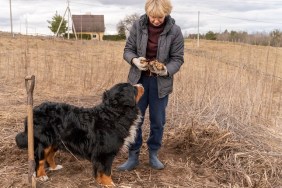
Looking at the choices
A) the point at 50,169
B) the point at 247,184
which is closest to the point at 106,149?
the point at 50,169

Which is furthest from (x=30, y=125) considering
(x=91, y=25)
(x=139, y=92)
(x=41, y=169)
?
(x=91, y=25)

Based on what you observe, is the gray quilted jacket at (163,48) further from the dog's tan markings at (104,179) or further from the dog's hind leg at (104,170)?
the dog's tan markings at (104,179)

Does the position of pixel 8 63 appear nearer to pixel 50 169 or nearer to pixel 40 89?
pixel 40 89

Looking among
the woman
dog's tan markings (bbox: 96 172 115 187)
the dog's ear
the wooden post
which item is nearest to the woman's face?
the woman

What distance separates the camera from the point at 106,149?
3428mm

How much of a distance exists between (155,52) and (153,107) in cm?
60

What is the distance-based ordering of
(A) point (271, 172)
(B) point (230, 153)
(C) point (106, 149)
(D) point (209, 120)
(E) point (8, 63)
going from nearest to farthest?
(C) point (106, 149), (A) point (271, 172), (B) point (230, 153), (D) point (209, 120), (E) point (8, 63)

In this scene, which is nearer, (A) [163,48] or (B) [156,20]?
(B) [156,20]

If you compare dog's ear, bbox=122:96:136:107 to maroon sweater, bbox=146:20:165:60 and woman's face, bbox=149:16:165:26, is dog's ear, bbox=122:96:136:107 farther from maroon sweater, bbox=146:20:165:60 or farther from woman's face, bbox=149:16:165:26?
woman's face, bbox=149:16:165:26

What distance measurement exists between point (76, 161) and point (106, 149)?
90 cm

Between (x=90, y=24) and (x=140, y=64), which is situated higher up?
(x=90, y=24)

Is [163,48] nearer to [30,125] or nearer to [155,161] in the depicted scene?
[155,161]

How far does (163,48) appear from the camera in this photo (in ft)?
11.7

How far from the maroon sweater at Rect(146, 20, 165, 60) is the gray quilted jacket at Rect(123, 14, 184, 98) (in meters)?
0.05
